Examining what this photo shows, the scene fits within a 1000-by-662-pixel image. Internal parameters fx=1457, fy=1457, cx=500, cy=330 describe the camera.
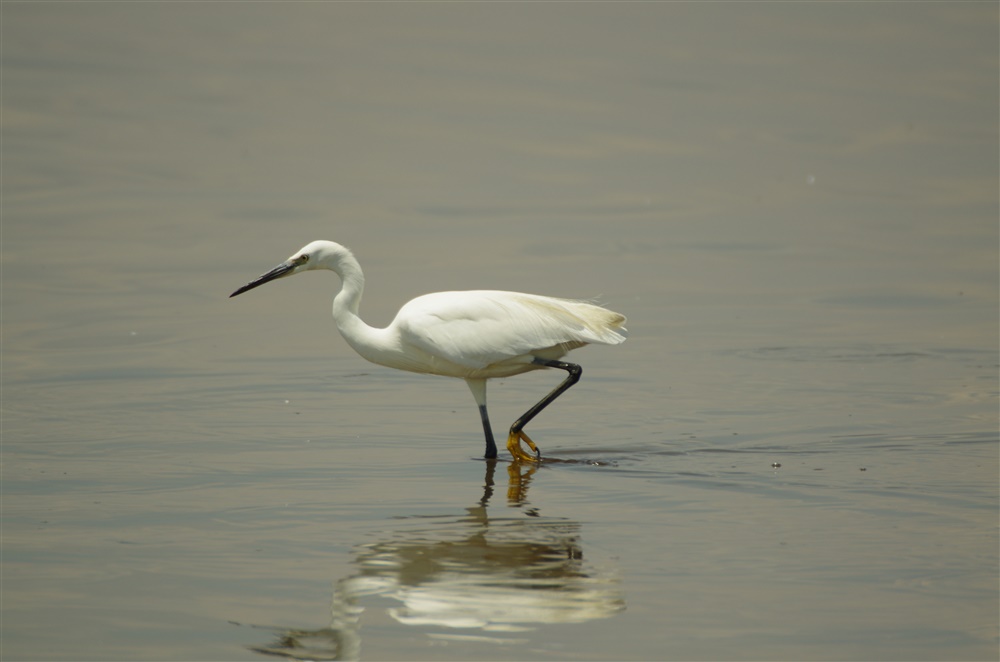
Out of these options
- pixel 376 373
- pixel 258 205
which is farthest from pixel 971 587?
pixel 258 205

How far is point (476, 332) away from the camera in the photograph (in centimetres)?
881

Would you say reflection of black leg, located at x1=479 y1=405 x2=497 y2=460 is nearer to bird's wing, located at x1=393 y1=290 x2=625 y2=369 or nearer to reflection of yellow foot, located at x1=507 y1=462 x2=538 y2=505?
reflection of yellow foot, located at x1=507 y1=462 x2=538 y2=505

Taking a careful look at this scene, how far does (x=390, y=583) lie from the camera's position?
21.1 ft

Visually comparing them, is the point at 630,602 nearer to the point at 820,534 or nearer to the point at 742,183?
the point at 820,534

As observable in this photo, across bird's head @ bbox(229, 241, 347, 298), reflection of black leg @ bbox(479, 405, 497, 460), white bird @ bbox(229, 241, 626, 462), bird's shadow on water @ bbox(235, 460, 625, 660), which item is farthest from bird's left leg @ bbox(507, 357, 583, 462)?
bird's head @ bbox(229, 241, 347, 298)

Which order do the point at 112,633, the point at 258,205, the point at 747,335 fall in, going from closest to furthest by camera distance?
the point at 112,633
the point at 747,335
the point at 258,205

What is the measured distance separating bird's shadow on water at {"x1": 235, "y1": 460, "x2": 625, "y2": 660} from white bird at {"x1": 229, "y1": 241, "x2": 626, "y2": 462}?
1.37m

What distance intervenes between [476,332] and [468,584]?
2.64m

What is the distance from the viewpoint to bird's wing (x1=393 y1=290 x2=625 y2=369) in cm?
880

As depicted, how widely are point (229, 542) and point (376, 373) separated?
4.53 meters

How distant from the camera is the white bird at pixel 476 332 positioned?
882cm

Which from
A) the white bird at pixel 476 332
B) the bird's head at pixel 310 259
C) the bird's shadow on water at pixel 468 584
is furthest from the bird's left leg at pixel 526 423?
the bird's head at pixel 310 259

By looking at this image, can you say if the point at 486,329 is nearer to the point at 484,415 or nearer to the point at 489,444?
the point at 484,415

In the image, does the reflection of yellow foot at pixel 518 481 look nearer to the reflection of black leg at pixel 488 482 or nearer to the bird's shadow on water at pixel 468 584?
the reflection of black leg at pixel 488 482
